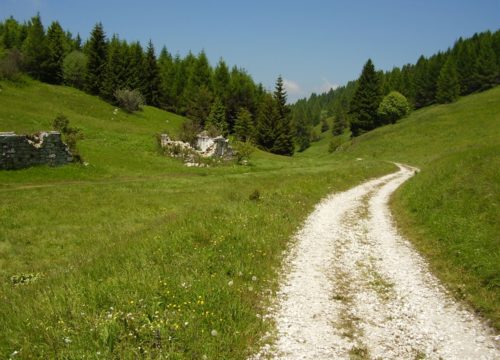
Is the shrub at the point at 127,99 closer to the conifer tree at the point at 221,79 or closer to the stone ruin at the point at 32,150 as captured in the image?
the conifer tree at the point at 221,79

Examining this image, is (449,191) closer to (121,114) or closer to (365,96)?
(121,114)

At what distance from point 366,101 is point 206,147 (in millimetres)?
60793

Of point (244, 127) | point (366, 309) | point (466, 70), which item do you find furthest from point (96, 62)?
point (466, 70)

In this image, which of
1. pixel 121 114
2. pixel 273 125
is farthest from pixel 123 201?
pixel 273 125

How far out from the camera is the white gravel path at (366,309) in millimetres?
7441

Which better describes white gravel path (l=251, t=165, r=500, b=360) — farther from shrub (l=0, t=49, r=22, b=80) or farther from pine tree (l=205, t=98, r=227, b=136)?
shrub (l=0, t=49, r=22, b=80)

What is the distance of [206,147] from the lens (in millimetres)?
48906

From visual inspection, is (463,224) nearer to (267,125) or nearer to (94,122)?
(94,122)

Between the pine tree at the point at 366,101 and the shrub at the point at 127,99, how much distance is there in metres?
55.7

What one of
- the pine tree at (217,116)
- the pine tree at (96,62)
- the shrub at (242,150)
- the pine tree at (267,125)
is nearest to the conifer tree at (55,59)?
the pine tree at (96,62)

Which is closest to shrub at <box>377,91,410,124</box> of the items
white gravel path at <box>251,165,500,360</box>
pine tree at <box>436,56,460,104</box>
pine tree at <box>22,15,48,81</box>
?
pine tree at <box>436,56,460,104</box>

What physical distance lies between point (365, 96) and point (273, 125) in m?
31.6

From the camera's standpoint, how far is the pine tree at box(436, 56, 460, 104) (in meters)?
104

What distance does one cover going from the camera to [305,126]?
6019 inches
